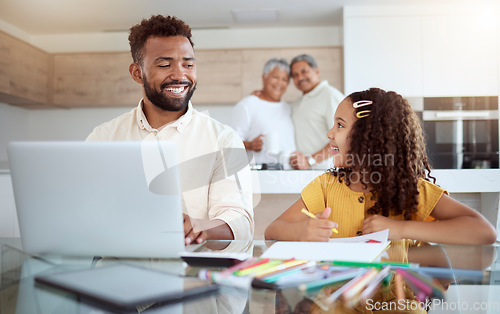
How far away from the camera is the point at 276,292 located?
702mm


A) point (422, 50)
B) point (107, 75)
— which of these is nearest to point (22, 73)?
point (107, 75)

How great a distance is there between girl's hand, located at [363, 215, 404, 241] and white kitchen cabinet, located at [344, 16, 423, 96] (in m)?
3.18

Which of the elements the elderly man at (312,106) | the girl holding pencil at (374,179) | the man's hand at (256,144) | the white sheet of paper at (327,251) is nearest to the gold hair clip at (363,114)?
the girl holding pencil at (374,179)

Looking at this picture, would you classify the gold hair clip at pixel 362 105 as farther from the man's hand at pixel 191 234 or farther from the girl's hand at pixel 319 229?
the man's hand at pixel 191 234

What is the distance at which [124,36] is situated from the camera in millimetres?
5004

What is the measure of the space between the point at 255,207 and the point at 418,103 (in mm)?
2449

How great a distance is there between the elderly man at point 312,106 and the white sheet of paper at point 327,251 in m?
2.46

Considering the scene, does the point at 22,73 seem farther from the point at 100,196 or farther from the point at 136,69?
the point at 100,196

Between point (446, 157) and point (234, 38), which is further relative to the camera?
point (234, 38)

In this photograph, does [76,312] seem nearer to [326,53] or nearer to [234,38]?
[326,53]

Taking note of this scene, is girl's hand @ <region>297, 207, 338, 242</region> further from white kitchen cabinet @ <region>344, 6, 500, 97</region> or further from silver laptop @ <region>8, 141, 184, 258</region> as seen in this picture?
white kitchen cabinet @ <region>344, 6, 500, 97</region>

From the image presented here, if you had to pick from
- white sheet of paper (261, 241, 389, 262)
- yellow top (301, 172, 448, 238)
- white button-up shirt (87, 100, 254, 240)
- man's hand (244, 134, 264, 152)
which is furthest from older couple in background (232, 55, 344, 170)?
white sheet of paper (261, 241, 389, 262)

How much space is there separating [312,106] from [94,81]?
2325 mm

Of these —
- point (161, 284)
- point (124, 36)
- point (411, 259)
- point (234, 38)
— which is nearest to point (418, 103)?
point (234, 38)
